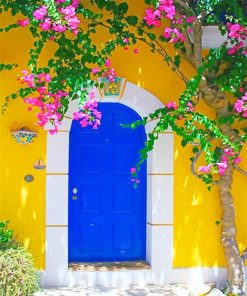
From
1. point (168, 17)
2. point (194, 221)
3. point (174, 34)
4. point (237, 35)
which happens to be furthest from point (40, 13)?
point (194, 221)

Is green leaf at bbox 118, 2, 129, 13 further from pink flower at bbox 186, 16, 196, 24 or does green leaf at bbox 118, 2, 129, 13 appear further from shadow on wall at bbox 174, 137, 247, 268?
shadow on wall at bbox 174, 137, 247, 268

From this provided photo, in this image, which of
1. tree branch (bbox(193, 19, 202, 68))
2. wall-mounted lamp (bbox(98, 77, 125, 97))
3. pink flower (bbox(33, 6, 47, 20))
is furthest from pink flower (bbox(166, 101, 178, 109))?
pink flower (bbox(33, 6, 47, 20))

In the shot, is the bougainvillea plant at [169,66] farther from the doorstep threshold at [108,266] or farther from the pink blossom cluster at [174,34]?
the doorstep threshold at [108,266]

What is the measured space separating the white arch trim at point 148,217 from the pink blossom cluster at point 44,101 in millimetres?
969

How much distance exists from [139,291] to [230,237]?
1.33 m

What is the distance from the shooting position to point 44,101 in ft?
19.5

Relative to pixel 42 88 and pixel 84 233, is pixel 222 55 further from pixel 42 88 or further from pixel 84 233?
pixel 84 233

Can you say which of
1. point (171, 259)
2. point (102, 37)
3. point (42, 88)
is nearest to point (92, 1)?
point (102, 37)

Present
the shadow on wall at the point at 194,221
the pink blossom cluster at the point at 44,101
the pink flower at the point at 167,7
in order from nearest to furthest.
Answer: the pink blossom cluster at the point at 44,101 → the pink flower at the point at 167,7 → the shadow on wall at the point at 194,221

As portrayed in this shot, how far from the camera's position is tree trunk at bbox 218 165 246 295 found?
6820 millimetres

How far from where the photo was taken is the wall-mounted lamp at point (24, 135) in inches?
263

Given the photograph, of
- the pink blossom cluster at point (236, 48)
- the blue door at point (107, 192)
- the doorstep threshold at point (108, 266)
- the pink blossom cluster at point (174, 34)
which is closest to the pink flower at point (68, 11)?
the pink blossom cluster at point (174, 34)

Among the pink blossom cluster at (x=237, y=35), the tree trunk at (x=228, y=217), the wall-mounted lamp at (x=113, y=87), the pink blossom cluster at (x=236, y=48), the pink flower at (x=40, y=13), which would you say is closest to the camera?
the pink flower at (x=40, y=13)

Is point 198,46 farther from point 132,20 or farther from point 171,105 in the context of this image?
point 132,20
